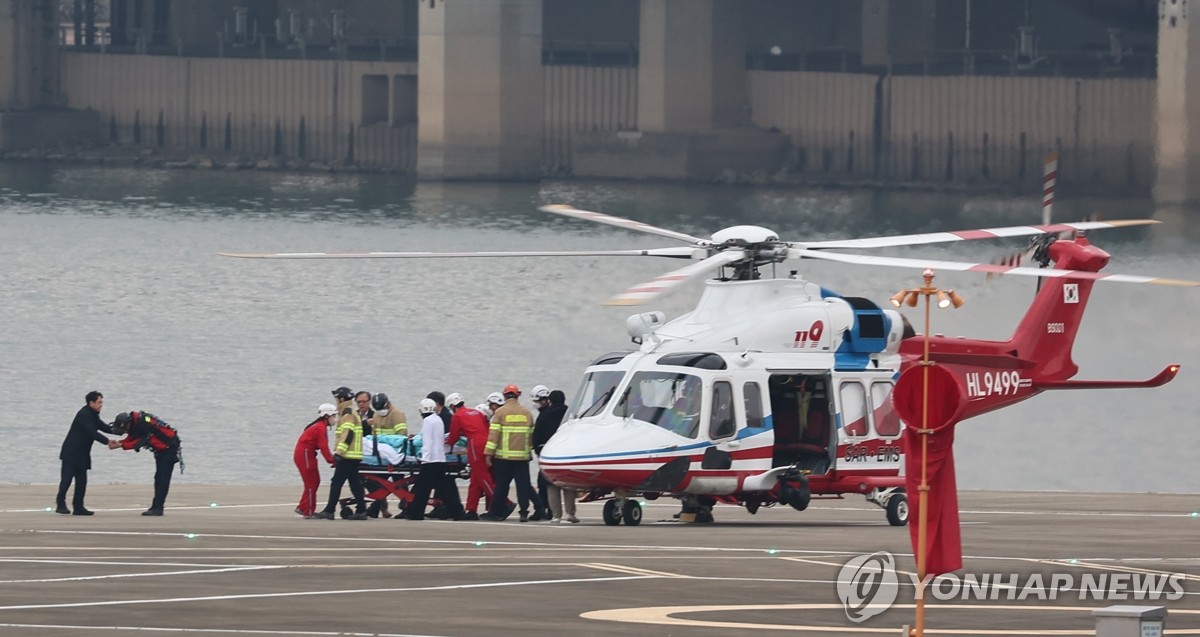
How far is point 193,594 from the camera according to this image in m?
15.4

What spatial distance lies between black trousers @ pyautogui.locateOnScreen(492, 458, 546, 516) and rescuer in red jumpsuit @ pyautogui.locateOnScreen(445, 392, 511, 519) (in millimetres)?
122

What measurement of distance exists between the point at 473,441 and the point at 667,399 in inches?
94.8

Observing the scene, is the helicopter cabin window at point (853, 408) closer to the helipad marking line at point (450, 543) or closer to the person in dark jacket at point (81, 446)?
the helipad marking line at point (450, 543)

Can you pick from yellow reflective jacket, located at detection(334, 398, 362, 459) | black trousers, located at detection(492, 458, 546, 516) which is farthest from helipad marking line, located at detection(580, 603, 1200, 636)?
yellow reflective jacket, located at detection(334, 398, 362, 459)

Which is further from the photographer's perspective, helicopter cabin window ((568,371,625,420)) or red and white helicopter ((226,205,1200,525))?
helicopter cabin window ((568,371,625,420))

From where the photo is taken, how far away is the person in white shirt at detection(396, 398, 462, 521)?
2333 cm

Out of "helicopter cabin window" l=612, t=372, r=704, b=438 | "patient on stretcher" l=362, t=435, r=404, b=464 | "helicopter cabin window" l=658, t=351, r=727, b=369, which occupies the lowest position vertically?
"patient on stretcher" l=362, t=435, r=404, b=464

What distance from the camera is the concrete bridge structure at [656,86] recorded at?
9931cm

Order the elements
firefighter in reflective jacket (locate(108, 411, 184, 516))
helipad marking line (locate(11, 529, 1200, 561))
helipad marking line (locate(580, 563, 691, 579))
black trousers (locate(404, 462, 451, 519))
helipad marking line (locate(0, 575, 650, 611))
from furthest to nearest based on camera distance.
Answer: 1. black trousers (locate(404, 462, 451, 519))
2. firefighter in reflective jacket (locate(108, 411, 184, 516))
3. helipad marking line (locate(11, 529, 1200, 561))
4. helipad marking line (locate(580, 563, 691, 579))
5. helipad marking line (locate(0, 575, 650, 611))

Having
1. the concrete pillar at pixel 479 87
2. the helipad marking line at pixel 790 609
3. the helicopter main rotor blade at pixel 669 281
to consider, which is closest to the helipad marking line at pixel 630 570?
the helipad marking line at pixel 790 609

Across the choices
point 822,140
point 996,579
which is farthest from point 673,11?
point 996,579

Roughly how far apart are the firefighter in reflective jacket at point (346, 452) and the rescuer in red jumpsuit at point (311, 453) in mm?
195

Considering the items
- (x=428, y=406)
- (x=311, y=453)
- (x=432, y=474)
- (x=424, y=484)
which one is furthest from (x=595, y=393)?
(x=311, y=453)

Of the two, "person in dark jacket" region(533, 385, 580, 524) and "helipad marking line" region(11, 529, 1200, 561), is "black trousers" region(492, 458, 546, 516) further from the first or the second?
"helipad marking line" region(11, 529, 1200, 561)
